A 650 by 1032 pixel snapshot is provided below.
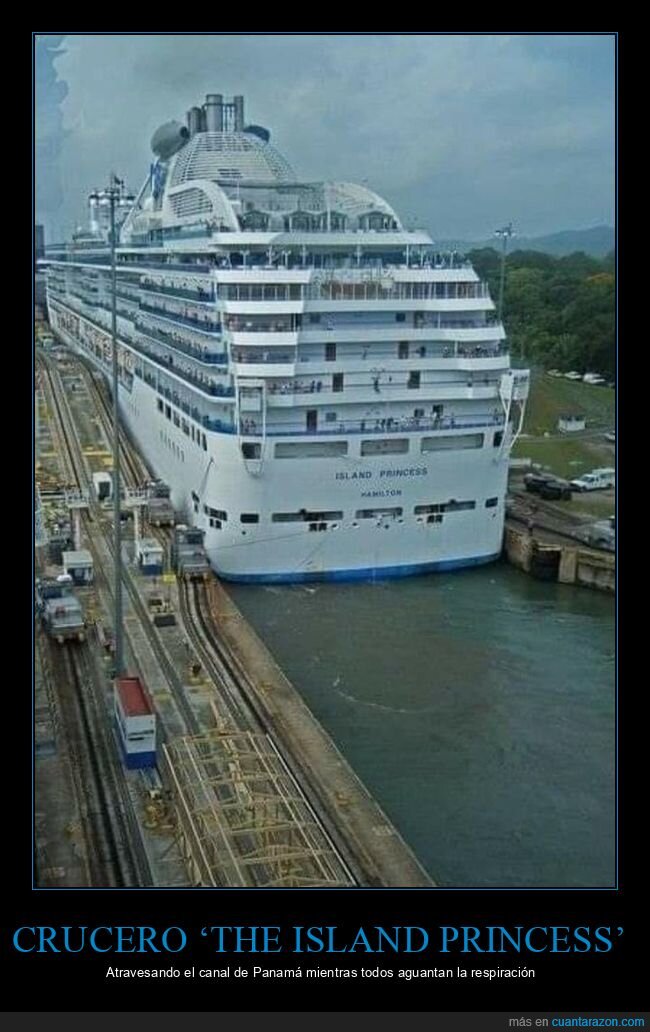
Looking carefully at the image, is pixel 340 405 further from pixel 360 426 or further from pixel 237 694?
pixel 237 694

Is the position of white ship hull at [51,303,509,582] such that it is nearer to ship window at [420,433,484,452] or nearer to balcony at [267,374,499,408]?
ship window at [420,433,484,452]

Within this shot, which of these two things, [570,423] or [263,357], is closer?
[263,357]

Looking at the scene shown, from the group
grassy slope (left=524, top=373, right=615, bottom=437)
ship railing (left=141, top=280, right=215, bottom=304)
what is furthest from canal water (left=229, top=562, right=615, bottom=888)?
grassy slope (left=524, top=373, right=615, bottom=437)

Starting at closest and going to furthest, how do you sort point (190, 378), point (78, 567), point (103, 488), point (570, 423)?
point (78, 567) → point (190, 378) → point (103, 488) → point (570, 423)

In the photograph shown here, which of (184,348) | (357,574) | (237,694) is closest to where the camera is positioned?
(237,694)

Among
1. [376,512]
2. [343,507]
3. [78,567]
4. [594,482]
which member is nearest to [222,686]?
[78,567]

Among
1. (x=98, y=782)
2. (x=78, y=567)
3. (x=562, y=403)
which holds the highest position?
(x=562, y=403)
